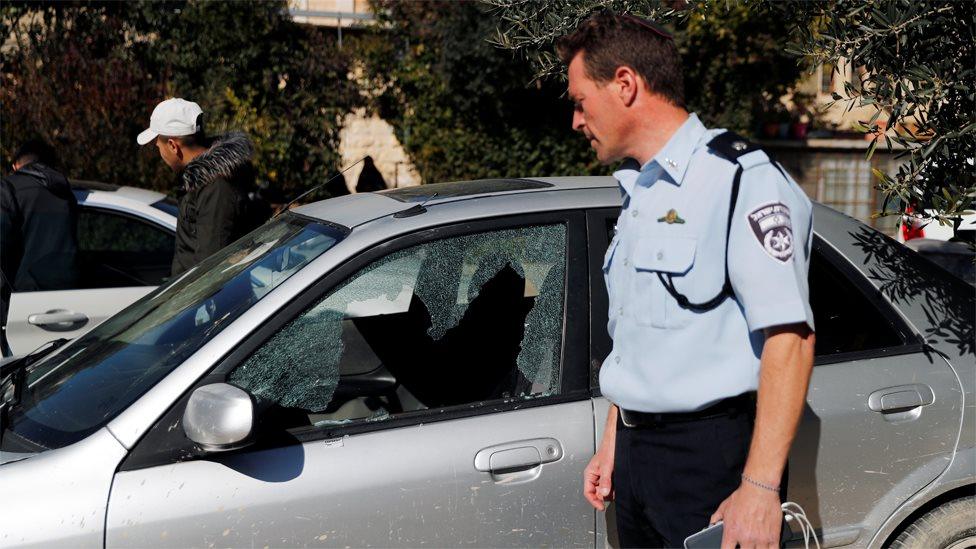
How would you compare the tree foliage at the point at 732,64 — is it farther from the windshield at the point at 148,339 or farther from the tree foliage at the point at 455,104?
the windshield at the point at 148,339

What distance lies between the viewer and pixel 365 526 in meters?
2.52

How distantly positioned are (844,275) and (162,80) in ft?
29.3

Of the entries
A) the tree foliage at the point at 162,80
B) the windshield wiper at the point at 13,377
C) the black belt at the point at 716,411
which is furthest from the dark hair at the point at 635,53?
the tree foliage at the point at 162,80

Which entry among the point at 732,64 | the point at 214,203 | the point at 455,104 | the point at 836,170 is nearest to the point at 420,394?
the point at 214,203

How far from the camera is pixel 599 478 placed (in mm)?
2453

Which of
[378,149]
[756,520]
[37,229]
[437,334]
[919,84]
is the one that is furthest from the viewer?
[378,149]

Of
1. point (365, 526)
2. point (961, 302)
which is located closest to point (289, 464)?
point (365, 526)

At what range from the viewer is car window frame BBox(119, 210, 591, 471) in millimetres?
2434

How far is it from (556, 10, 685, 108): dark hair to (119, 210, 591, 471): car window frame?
77 cm

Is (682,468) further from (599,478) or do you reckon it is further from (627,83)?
(627,83)

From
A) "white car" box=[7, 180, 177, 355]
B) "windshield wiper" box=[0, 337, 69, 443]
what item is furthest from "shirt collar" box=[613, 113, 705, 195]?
"white car" box=[7, 180, 177, 355]

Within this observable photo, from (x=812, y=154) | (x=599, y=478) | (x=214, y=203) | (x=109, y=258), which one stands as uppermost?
(x=214, y=203)

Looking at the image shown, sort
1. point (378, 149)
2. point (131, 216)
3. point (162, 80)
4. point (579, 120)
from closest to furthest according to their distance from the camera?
point (579, 120) → point (131, 216) → point (162, 80) → point (378, 149)

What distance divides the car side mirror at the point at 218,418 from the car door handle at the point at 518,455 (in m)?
0.62
